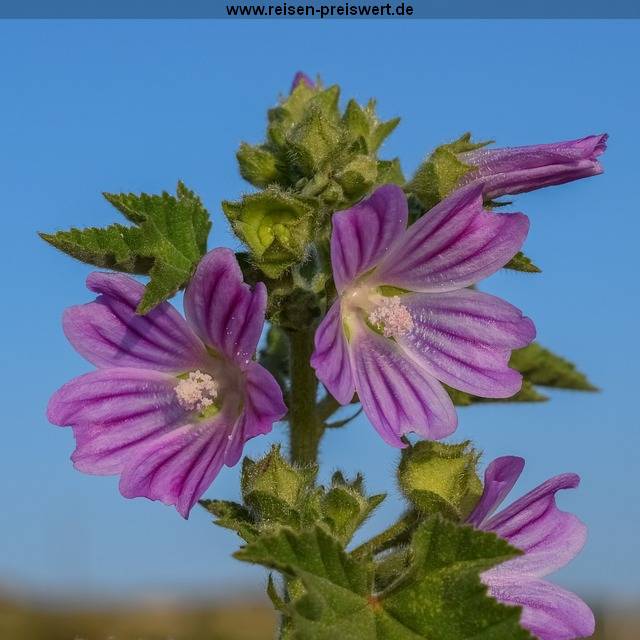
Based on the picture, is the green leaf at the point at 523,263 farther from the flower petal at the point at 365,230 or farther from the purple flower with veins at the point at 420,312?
the flower petal at the point at 365,230

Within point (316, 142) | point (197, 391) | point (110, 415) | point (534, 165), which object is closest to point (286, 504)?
point (197, 391)

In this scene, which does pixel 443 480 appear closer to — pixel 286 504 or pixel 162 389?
pixel 286 504

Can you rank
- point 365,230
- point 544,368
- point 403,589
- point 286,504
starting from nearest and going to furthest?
point 403,589 → point 286,504 → point 365,230 → point 544,368

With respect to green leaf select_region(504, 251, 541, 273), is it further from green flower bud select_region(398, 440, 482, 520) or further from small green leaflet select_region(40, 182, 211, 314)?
small green leaflet select_region(40, 182, 211, 314)

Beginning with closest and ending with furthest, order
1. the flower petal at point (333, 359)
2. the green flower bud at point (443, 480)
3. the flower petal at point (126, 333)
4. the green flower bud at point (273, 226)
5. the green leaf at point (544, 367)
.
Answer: the flower petal at point (333, 359) < the green flower bud at point (273, 226) < the green flower bud at point (443, 480) < the flower petal at point (126, 333) < the green leaf at point (544, 367)

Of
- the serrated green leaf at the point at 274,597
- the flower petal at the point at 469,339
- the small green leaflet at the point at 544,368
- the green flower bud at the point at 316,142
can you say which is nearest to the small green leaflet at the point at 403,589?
the serrated green leaf at the point at 274,597

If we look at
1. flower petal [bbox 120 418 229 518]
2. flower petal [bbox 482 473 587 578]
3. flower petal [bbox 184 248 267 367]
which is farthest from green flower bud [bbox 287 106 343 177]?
flower petal [bbox 482 473 587 578]
